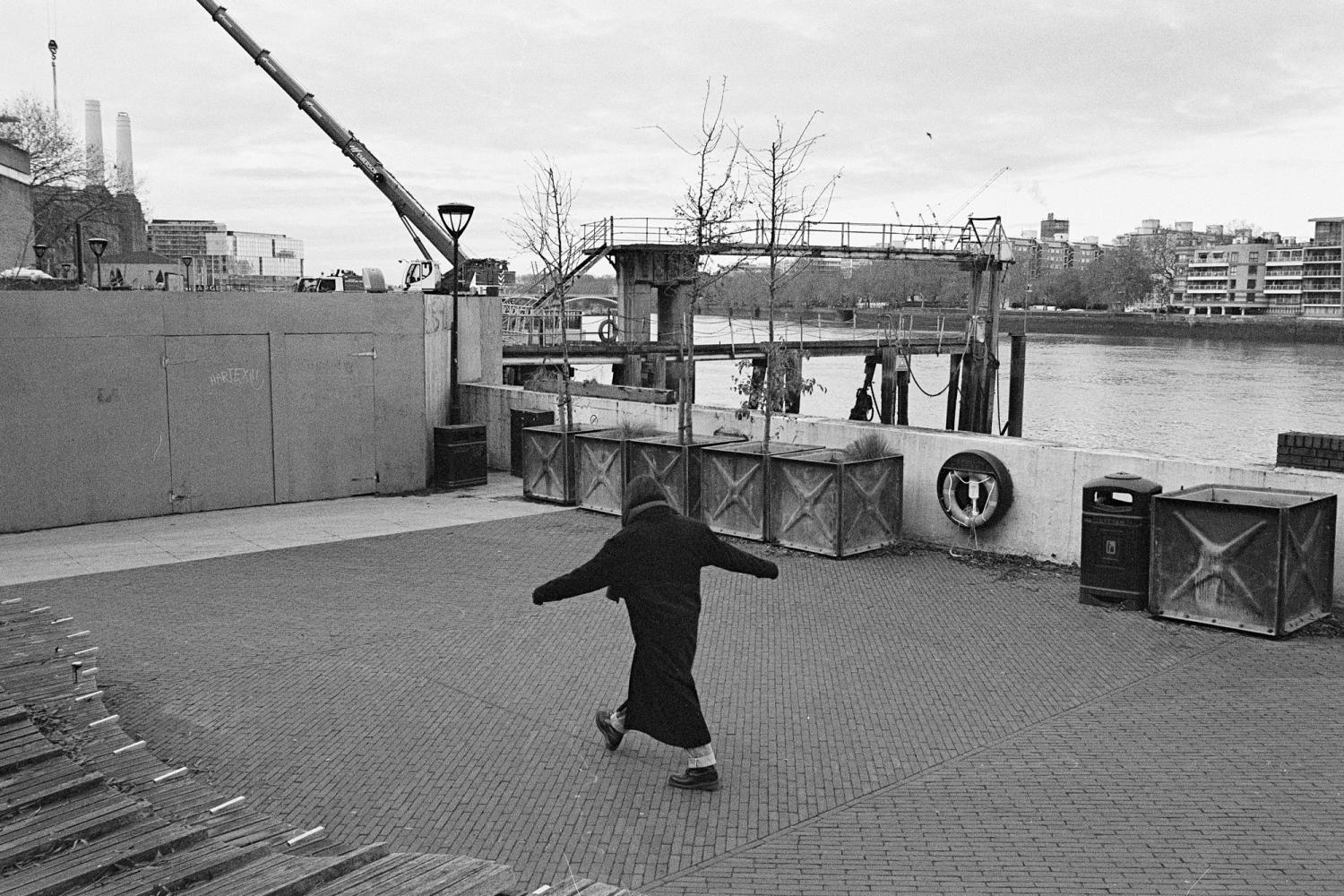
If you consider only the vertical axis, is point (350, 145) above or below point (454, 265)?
above

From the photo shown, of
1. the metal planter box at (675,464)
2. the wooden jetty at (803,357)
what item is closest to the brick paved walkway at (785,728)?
the metal planter box at (675,464)

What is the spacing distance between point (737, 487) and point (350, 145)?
26.4 meters

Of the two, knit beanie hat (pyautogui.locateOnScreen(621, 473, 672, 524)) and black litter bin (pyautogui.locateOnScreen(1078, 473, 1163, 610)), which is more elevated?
knit beanie hat (pyautogui.locateOnScreen(621, 473, 672, 524))

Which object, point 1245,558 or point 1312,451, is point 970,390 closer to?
point 1312,451

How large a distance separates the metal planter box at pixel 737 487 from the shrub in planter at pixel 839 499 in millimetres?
129

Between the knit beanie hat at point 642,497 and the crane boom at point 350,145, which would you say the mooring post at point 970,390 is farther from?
the knit beanie hat at point 642,497

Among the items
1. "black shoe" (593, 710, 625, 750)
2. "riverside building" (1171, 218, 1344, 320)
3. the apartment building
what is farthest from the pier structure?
the apartment building

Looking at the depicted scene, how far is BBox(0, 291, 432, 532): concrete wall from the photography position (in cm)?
1394

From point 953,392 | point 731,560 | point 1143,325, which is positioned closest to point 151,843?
point 731,560

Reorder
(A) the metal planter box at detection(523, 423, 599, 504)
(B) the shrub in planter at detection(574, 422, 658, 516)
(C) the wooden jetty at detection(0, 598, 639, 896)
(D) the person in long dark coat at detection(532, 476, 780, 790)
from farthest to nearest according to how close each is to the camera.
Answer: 1. (A) the metal planter box at detection(523, 423, 599, 504)
2. (B) the shrub in planter at detection(574, 422, 658, 516)
3. (D) the person in long dark coat at detection(532, 476, 780, 790)
4. (C) the wooden jetty at detection(0, 598, 639, 896)

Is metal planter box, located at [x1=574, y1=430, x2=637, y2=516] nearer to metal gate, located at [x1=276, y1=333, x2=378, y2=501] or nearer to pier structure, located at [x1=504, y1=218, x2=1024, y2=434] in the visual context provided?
metal gate, located at [x1=276, y1=333, x2=378, y2=501]

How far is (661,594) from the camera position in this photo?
6.22m

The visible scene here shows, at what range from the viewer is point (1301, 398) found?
159ft

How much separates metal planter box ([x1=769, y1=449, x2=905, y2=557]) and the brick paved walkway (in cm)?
72
